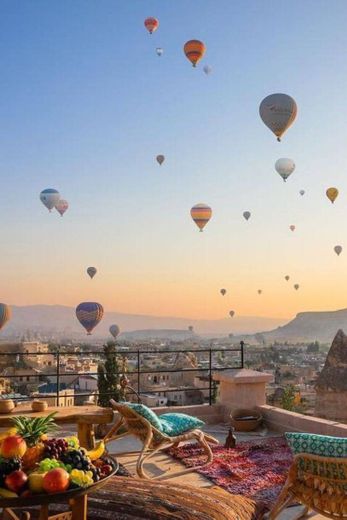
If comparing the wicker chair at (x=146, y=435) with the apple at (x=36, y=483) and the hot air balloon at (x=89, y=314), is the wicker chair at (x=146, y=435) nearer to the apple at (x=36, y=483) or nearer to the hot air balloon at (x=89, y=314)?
the apple at (x=36, y=483)

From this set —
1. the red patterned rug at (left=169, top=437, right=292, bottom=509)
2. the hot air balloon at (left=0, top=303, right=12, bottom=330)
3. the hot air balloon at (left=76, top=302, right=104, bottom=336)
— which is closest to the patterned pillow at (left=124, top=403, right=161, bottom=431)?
the red patterned rug at (left=169, top=437, right=292, bottom=509)

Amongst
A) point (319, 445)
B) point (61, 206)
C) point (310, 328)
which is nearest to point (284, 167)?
point (61, 206)

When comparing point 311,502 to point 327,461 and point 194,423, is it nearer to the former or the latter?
point 327,461

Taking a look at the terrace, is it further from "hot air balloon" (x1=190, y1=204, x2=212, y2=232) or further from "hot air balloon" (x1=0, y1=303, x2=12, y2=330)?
"hot air balloon" (x1=190, y1=204, x2=212, y2=232)

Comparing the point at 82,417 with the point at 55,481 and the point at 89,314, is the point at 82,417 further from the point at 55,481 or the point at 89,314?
Result: the point at 89,314

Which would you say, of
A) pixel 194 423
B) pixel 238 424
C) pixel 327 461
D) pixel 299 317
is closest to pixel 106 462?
pixel 327 461
